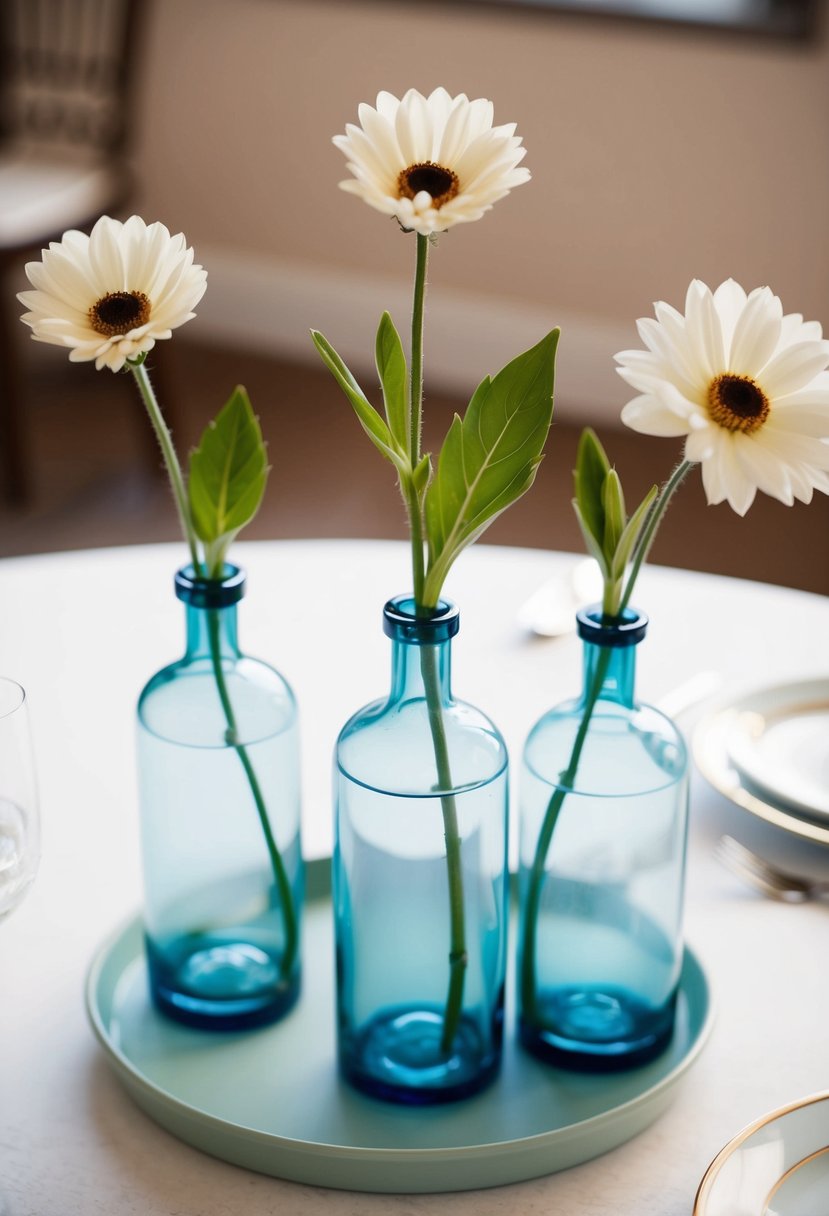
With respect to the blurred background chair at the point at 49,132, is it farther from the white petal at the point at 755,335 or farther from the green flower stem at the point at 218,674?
the white petal at the point at 755,335

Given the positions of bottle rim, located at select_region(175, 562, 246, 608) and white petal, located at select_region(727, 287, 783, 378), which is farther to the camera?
bottle rim, located at select_region(175, 562, 246, 608)

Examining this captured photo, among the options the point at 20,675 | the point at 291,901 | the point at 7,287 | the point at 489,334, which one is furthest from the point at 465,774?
the point at 489,334

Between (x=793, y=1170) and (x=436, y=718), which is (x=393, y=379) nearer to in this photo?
(x=436, y=718)

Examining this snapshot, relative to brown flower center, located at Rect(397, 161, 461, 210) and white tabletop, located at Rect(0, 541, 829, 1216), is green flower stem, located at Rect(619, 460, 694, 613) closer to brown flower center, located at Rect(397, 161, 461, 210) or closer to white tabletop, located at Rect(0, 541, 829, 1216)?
brown flower center, located at Rect(397, 161, 461, 210)

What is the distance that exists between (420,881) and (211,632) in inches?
5.9

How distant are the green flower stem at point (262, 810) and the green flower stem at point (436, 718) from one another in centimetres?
10

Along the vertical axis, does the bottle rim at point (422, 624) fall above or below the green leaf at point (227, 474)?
below

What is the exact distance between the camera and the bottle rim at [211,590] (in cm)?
65

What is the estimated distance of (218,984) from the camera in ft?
2.38

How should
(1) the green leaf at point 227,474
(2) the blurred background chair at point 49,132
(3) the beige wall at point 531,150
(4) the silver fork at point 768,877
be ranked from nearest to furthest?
(1) the green leaf at point 227,474, (4) the silver fork at point 768,877, (2) the blurred background chair at point 49,132, (3) the beige wall at point 531,150

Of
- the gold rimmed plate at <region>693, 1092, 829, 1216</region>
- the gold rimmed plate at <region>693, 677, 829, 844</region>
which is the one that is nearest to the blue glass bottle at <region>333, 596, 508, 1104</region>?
the gold rimmed plate at <region>693, 1092, 829, 1216</region>

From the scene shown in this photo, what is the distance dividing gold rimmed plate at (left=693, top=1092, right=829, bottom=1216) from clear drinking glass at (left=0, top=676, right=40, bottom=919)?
Result: 0.32 metres

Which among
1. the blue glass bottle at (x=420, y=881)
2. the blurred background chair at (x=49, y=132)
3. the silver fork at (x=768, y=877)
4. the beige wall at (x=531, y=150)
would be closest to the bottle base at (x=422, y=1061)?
the blue glass bottle at (x=420, y=881)

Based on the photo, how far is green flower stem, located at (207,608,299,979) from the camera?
669 mm
